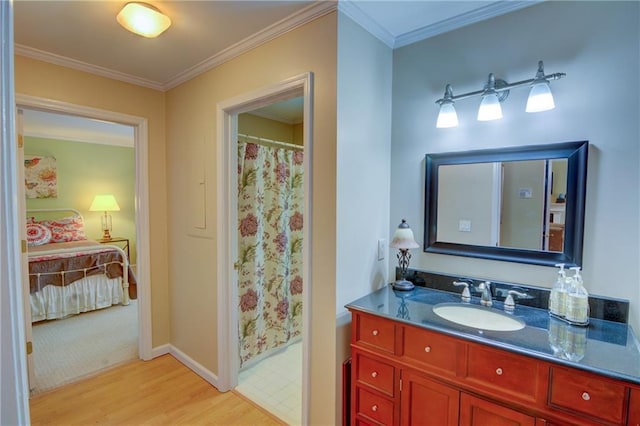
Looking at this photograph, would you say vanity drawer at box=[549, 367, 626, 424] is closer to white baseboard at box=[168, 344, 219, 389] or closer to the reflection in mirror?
the reflection in mirror

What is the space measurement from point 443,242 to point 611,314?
31.4 inches

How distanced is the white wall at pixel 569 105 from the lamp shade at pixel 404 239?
235 millimetres

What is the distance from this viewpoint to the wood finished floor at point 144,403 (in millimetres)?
2068

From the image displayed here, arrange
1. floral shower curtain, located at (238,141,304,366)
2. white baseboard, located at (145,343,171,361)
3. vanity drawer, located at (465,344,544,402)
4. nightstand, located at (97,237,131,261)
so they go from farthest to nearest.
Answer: nightstand, located at (97,237,131,261), white baseboard, located at (145,343,171,361), floral shower curtain, located at (238,141,304,366), vanity drawer, located at (465,344,544,402)

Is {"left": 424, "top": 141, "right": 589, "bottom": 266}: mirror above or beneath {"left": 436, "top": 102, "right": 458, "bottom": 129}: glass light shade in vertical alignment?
beneath

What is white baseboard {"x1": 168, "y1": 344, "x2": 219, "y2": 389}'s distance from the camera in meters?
2.44

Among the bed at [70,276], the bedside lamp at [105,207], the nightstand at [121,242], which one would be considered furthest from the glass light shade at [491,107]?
the nightstand at [121,242]

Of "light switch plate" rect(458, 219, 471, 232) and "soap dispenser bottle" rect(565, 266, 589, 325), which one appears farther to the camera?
"light switch plate" rect(458, 219, 471, 232)

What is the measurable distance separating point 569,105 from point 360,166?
1.03 m

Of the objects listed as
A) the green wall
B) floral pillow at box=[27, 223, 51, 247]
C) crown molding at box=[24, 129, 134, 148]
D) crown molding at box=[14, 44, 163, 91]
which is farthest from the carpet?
crown molding at box=[24, 129, 134, 148]

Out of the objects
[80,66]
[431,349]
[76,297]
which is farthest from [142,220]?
[431,349]

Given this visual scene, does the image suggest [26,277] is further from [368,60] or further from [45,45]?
[368,60]

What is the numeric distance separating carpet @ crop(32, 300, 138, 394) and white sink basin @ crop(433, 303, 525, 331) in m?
2.67

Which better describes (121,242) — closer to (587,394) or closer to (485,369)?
(485,369)
